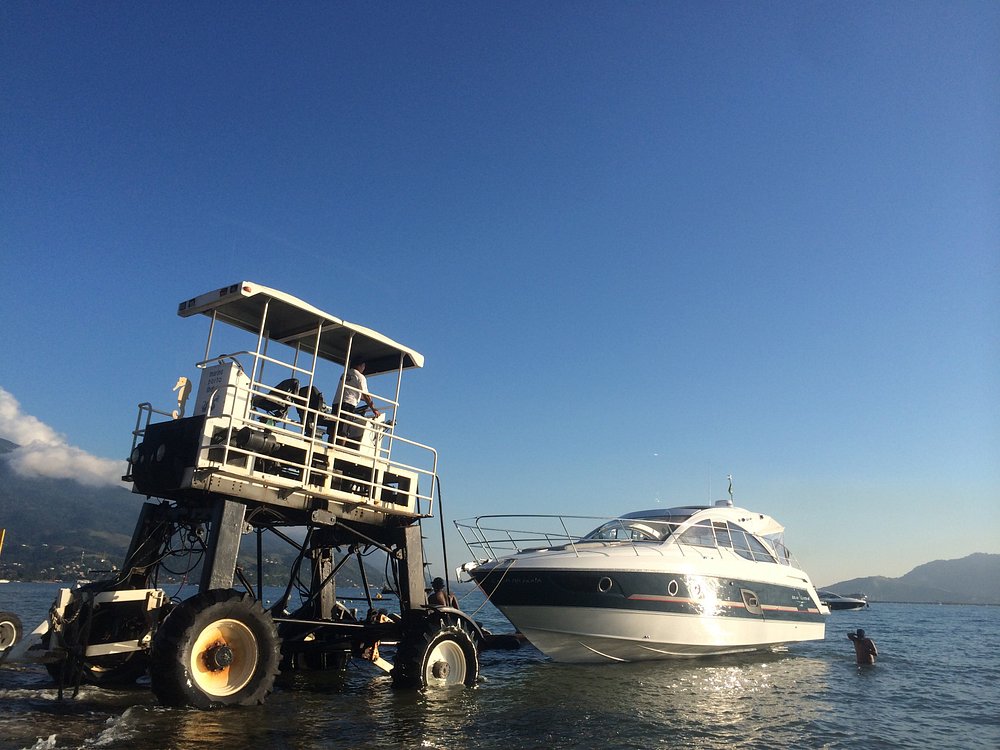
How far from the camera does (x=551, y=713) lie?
36.4 feet

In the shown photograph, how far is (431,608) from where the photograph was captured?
12211mm

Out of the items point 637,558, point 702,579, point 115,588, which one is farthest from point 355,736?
point 702,579

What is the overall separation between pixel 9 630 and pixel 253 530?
8399 mm

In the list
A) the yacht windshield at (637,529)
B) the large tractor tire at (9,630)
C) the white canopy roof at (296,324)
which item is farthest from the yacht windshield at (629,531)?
the large tractor tire at (9,630)

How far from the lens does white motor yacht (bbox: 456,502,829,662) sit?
1566cm

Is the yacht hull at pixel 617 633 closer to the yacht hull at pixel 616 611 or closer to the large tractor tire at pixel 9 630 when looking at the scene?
the yacht hull at pixel 616 611

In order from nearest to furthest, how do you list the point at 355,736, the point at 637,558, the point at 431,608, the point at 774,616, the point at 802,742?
1. the point at 355,736
2. the point at 802,742
3. the point at 431,608
4. the point at 637,558
5. the point at 774,616

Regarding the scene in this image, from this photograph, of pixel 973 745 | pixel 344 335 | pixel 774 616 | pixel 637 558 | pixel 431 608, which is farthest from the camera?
pixel 774 616

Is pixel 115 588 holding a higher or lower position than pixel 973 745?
higher

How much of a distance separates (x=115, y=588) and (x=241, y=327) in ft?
16.1

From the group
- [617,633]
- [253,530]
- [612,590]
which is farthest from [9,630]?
[617,633]

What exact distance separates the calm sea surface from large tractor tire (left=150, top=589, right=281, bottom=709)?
287 mm

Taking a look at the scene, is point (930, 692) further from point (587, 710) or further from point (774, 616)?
point (587, 710)

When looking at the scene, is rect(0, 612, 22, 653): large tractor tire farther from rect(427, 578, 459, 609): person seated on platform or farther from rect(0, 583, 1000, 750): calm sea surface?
rect(427, 578, 459, 609): person seated on platform
